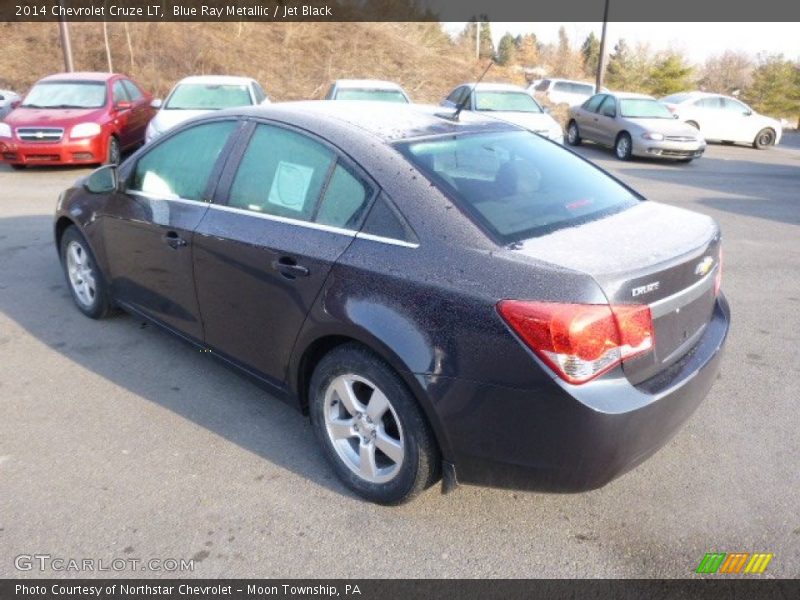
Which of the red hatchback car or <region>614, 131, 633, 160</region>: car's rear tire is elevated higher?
the red hatchback car

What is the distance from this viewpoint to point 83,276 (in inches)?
185

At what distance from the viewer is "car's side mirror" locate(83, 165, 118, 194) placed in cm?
415

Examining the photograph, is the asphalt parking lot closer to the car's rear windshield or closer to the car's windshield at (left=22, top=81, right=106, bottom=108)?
the car's rear windshield

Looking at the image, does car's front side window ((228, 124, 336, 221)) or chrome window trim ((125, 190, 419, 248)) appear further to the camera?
car's front side window ((228, 124, 336, 221))

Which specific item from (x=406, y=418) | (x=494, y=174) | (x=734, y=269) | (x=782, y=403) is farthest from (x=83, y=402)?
(x=734, y=269)

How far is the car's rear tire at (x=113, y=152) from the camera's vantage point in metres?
11.0

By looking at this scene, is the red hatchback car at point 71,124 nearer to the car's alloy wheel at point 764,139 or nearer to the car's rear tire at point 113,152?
the car's rear tire at point 113,152

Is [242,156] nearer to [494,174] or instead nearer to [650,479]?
[494,174]

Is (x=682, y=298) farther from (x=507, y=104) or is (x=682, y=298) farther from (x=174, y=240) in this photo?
(x=507, y=104)

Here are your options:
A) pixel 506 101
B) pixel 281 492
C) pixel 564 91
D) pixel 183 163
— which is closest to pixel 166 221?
pixel 183 163

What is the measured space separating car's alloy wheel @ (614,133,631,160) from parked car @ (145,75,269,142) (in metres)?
7.91

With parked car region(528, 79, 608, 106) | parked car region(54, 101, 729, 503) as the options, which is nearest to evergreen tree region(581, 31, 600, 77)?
parked car region(528, 79, 608, 106)

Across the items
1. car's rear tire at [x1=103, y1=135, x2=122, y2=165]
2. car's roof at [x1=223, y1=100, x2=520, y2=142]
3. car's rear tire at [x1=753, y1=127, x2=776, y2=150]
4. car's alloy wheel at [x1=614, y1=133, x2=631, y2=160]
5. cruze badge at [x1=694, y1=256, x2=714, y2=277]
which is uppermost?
car's roof at [x1=223, y1=100, x2=520, y2=142]

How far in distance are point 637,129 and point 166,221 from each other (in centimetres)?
1265
